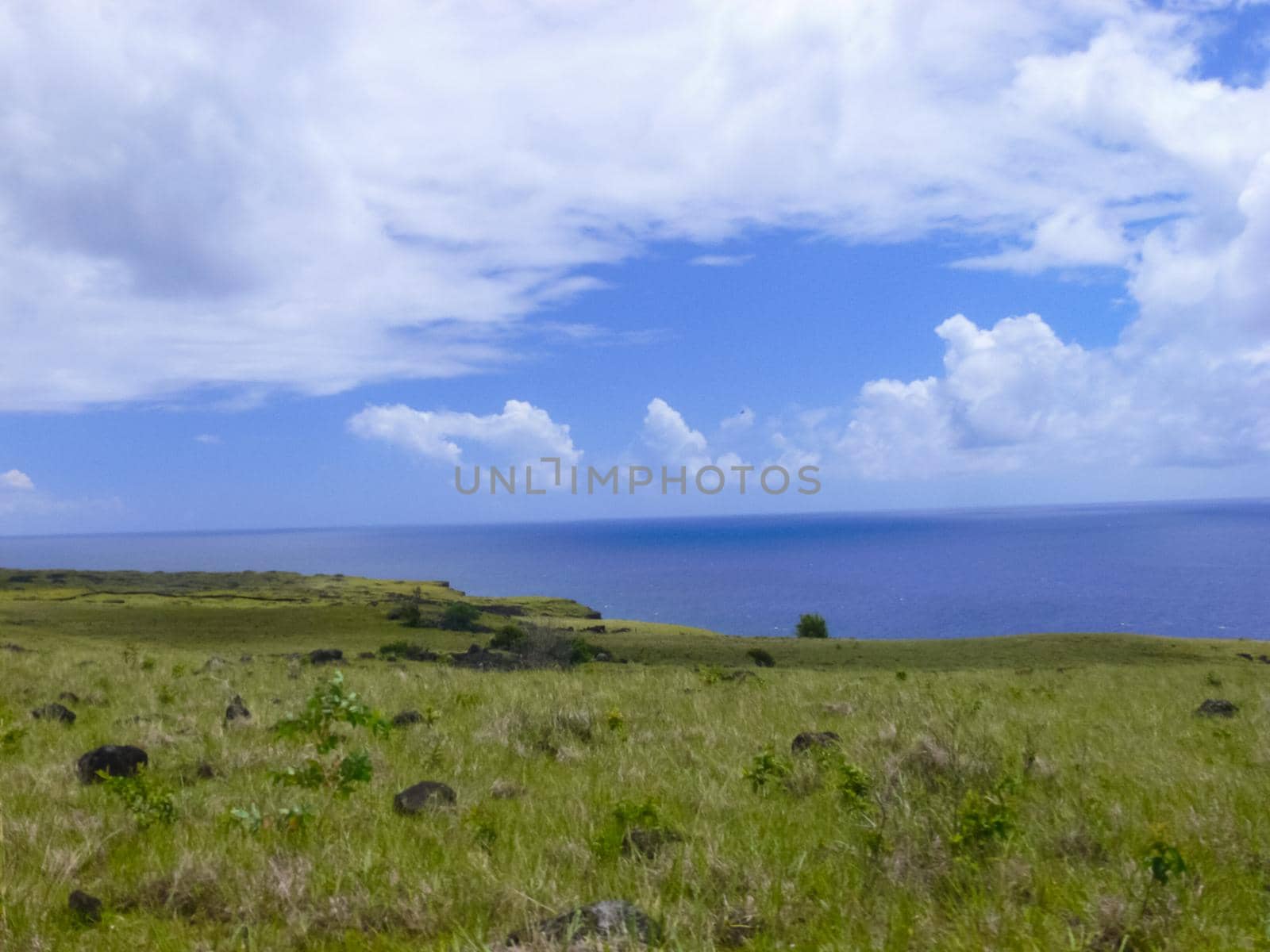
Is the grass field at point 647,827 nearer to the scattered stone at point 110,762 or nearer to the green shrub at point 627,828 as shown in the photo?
the green shrub at point 627,828

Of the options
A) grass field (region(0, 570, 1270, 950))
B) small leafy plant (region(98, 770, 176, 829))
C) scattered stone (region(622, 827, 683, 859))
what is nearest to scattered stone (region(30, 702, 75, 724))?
grass field (region(0, 570, 1270, 950))

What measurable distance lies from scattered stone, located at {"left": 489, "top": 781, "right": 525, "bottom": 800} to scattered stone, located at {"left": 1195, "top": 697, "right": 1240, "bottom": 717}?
11.0 meters

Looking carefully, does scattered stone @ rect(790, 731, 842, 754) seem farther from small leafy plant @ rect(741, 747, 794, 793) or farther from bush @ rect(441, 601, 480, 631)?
bush @ rect(441, 601, 480, 631)

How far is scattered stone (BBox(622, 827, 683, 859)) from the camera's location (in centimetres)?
521

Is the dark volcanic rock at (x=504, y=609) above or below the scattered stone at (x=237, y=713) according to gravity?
below

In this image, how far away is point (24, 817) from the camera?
586 centimetres

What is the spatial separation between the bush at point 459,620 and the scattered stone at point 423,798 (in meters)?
46.0

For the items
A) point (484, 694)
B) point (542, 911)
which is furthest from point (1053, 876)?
point (484, 694)

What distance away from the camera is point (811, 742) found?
8695mm

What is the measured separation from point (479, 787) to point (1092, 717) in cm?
937

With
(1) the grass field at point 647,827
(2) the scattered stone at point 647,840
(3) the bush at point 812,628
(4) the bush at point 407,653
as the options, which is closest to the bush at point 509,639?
(4) the bush at point 407,653

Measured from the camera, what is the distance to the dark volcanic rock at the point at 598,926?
379 centimetres

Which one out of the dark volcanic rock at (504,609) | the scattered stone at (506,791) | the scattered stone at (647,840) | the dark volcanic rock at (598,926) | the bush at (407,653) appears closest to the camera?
the dark volcanic rock at (598,926)

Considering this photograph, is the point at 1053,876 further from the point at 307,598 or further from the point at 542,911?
the point at 307,598
